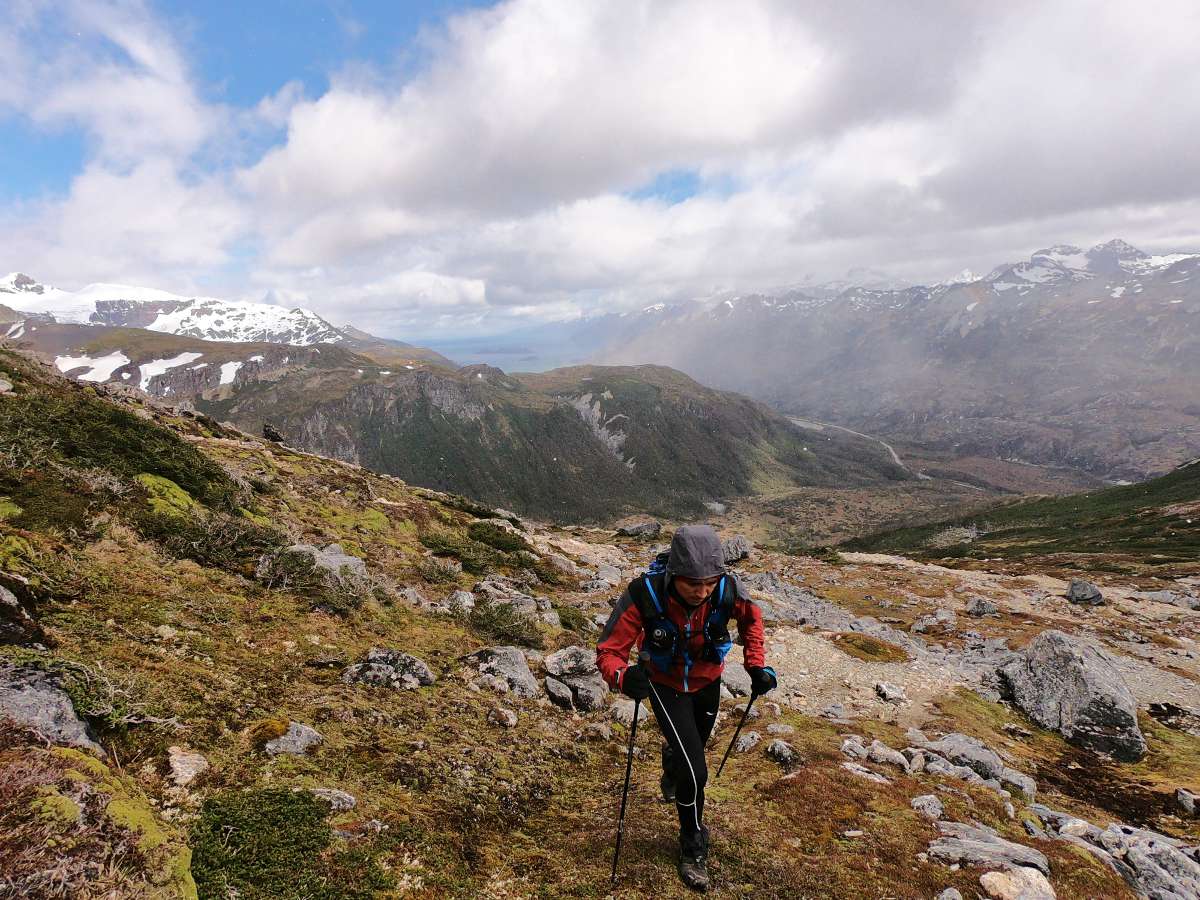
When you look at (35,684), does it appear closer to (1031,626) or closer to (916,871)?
(916,871)

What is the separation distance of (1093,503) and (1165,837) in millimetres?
185120

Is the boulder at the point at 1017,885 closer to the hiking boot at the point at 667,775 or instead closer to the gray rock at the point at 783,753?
the hiking boot at the point at 667,775

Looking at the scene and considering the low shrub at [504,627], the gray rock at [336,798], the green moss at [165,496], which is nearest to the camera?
the gray rock at [336,798]

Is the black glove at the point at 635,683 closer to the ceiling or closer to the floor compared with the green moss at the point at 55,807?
closer to the floor

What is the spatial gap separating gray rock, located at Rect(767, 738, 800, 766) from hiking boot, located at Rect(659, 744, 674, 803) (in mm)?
3268

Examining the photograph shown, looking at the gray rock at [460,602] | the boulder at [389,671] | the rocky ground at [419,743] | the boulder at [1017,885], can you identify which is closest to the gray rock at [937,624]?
the rocky ground at [419,743]

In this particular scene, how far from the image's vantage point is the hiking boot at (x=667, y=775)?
21.8 ft

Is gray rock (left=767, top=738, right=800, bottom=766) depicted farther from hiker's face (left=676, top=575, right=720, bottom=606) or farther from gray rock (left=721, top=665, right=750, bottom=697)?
hiker's face (left=676, top=575, right=720, bottom=606)

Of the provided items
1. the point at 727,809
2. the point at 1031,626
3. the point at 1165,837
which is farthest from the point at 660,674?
the point at 1031,626

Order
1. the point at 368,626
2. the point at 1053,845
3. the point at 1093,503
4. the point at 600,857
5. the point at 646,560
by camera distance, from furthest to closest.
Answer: the point at 1093,503, the point at 646,560, the point at 368,626, the point at 1053,845, the point at 600,857

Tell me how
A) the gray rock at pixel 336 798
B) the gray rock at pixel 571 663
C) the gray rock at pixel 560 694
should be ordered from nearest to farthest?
1. the gray rock at pixel 336 798
2. the gray rock at pixel 560 694
3. the gray rock at pixel 571 663

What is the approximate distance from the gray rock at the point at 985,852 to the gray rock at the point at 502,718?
663 centimetres

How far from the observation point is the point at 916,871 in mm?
6672

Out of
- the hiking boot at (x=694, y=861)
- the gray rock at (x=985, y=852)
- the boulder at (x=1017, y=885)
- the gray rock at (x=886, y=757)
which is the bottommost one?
the gray rock at (x=886, y=757)
